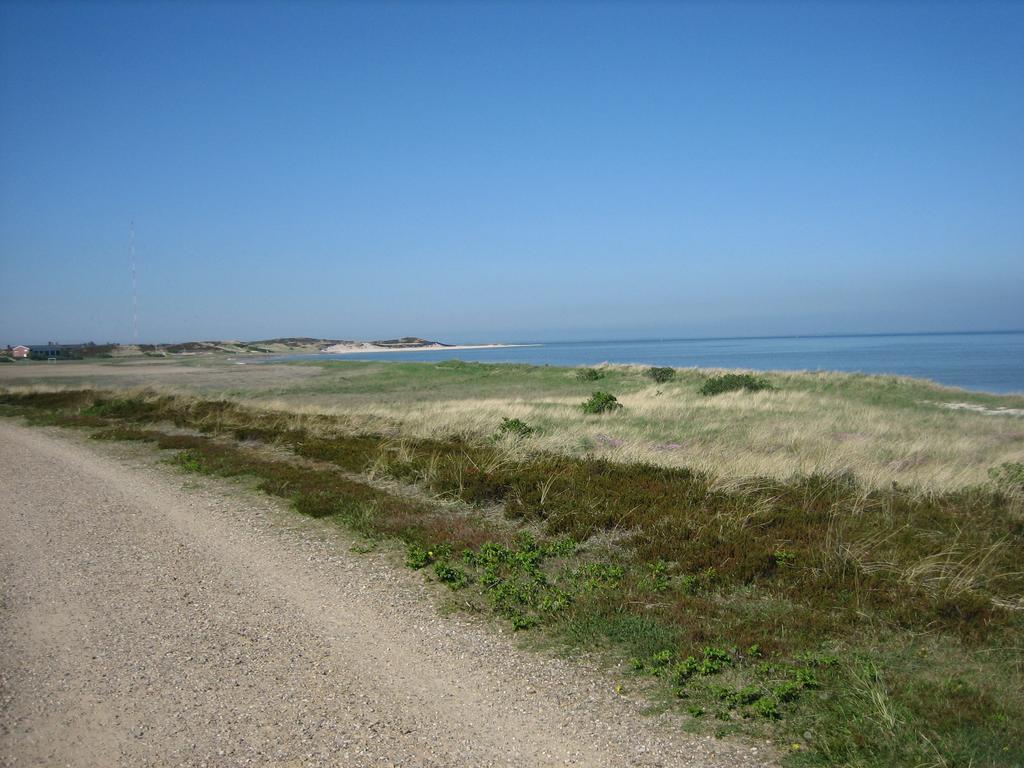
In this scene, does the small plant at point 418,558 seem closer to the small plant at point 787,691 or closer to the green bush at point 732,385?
the small plant at point 787,691

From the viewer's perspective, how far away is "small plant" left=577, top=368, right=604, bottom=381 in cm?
5162

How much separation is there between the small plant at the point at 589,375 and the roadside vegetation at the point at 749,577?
37566 millimetres

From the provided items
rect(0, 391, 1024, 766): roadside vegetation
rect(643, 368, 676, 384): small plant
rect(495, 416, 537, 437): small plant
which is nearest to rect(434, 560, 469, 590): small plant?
rect(0, 391, 1024, 766): roadside vegetation

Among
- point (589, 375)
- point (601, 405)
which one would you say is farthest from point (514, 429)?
point (589, 375)

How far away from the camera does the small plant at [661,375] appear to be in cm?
4747

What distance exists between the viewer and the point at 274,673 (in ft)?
18.0

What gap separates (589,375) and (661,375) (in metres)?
6.01

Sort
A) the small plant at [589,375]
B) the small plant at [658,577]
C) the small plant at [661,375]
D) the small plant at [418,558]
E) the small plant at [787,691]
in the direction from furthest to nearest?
1. the small plant at [589,375]
2. the small plant at [661,375]
3. the small plant at [418,558]
4. the small plant at [658,577]
5. the small plant at [787,691]

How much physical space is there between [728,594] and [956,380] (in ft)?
192

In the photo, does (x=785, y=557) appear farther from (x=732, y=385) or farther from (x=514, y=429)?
(x=732, y=385)

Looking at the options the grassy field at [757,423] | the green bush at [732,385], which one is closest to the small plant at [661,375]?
the grassy field at [757,423]

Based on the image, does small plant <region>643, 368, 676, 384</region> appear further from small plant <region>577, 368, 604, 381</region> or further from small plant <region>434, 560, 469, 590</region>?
small plant <region>434, 560, 469, 590</region>

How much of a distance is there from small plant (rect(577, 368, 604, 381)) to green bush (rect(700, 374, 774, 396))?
565 inches

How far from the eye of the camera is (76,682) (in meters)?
5.34
